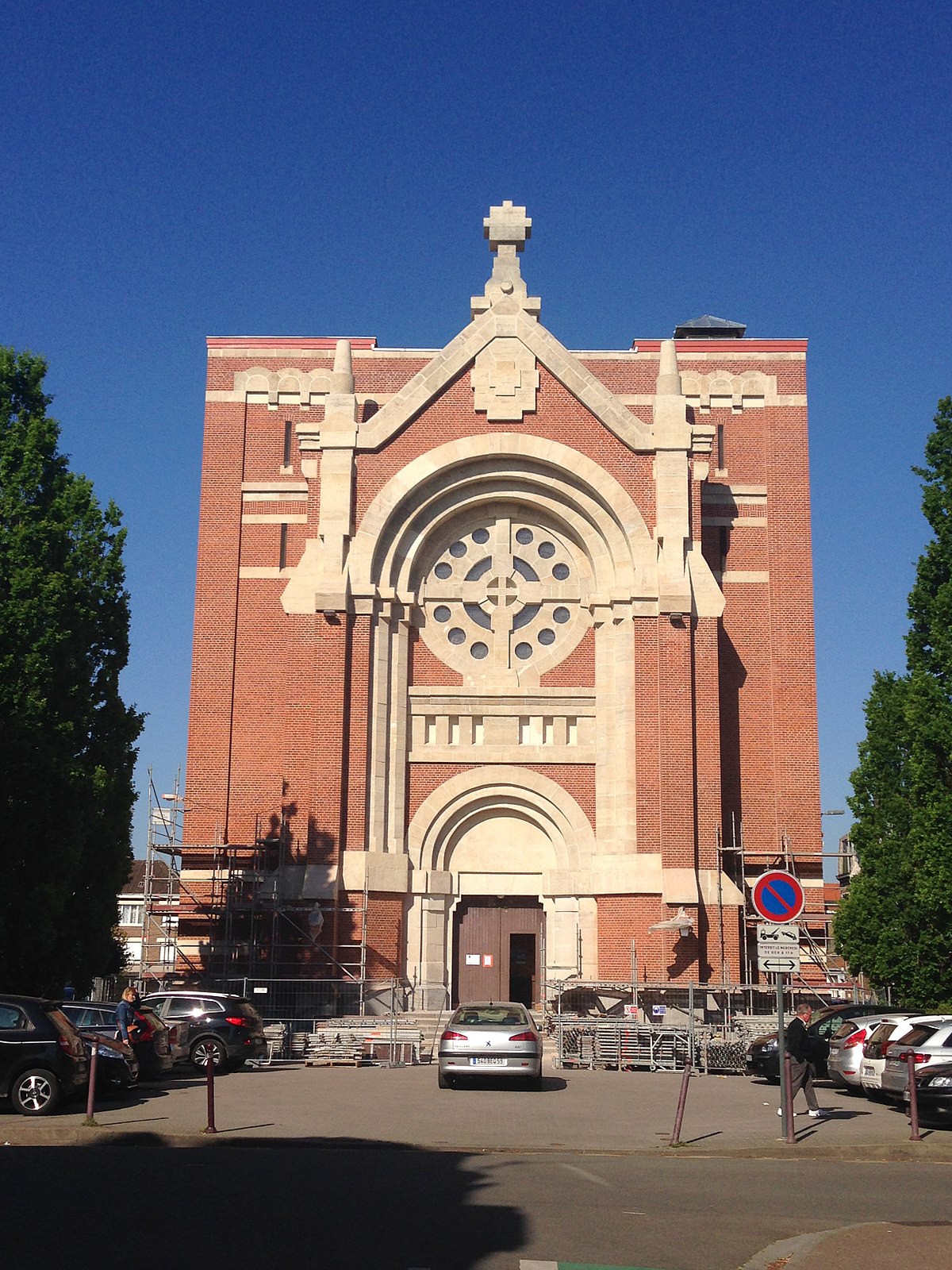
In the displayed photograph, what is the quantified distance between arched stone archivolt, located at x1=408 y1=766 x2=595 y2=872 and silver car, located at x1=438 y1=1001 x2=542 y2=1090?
34.8 feet

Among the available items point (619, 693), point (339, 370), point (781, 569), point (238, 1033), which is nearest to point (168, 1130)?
point (238, 1033)

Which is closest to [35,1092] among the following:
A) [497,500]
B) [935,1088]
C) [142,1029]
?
[142,1029]

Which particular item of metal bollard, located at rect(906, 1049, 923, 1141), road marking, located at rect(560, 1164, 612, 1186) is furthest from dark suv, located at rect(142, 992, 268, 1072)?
metal bollard, located at rect(906, 1049, 923, 1141)

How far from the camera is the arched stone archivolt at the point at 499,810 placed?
31609mm

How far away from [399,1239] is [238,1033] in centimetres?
1491

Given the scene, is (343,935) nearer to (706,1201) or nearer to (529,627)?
(529,627)

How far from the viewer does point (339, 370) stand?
108ft

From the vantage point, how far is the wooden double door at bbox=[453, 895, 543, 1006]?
3200cm

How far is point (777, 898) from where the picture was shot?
1520 cm

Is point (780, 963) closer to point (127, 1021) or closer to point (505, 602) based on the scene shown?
point (127, 1021)

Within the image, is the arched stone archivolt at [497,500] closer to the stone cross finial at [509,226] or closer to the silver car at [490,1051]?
the stone cross finial at [509,226]

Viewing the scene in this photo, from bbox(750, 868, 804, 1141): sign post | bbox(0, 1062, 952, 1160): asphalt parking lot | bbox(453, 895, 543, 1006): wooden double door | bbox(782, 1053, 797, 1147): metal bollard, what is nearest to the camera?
bbox(0, 1062, 952, 1160): asphalt parking lot

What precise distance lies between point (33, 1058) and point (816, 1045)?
13277 millimetres

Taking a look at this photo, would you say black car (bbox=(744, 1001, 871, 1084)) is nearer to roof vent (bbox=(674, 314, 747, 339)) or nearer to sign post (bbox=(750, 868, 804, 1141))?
sign post (bbox=(750, 868, 804, 1141))
